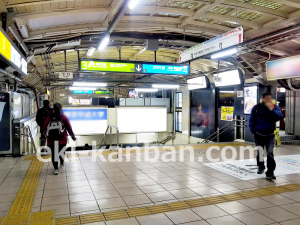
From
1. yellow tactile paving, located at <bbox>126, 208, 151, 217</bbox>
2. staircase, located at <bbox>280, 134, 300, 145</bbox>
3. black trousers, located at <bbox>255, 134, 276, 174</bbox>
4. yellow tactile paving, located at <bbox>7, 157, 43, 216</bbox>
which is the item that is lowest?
yellow tactile paving, located at <bbox>126, 208, 151, 217</bbox>

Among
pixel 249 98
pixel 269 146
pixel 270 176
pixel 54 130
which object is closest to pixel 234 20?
pixel 269 146

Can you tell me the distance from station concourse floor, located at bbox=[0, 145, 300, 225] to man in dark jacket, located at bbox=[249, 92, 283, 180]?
42 centimetres

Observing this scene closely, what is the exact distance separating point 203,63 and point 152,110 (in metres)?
3.08

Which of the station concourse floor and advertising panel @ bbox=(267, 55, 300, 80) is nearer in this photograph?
the station concourse floor

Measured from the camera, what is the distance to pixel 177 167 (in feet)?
17.3

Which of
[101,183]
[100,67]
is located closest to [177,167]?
[101,183]

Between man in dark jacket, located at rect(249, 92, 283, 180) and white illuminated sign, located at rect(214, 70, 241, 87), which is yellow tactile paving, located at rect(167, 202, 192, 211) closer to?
man in dark jacket, located at rect(249, 92, 283, 180)

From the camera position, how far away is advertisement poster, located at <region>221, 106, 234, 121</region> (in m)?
10.4

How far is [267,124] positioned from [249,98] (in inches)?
187

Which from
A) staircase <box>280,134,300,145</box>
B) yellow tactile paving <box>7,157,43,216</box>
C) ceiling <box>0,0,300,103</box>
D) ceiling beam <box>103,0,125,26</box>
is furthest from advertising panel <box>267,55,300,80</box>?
yellow tactile paving <box>7,157,43,216</box>

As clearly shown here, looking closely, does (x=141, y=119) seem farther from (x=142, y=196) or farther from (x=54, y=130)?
(x=142, y=196)

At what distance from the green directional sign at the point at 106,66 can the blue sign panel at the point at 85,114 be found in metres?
3.98

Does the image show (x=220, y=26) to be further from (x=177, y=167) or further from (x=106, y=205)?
(x=106, y=205)

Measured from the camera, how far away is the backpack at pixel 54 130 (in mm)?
4746
